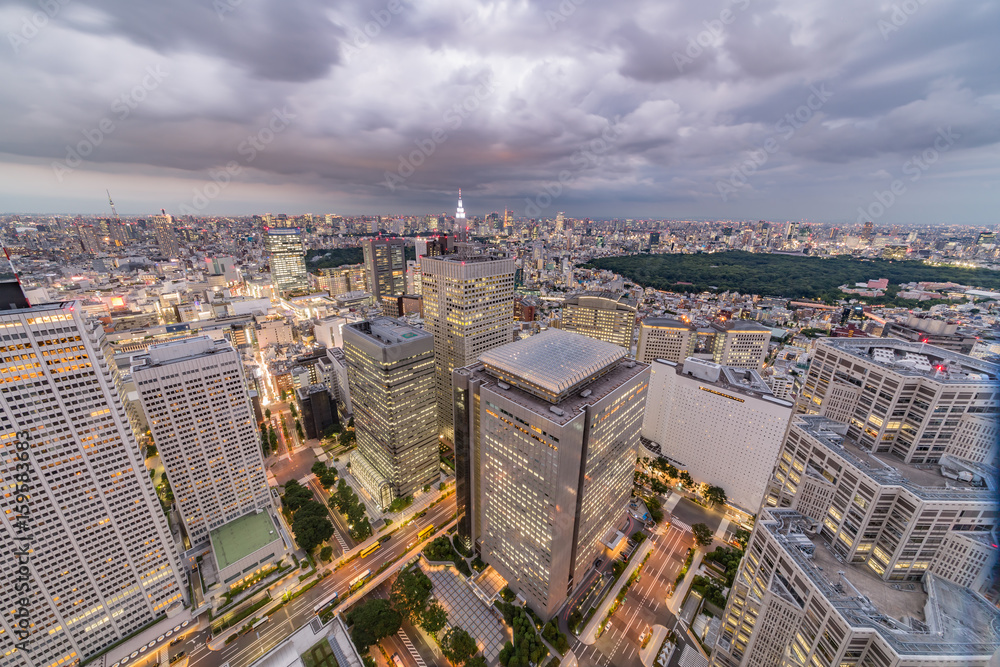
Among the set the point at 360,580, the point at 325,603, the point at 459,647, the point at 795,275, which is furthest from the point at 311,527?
the point at 795,275

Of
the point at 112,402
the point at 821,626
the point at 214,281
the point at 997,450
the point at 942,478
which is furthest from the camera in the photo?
the point at 214,281

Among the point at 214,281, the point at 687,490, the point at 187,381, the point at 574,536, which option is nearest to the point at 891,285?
the point at 687,490

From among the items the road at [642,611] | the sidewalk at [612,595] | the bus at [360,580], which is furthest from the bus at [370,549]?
the sidewalk at [612,595]

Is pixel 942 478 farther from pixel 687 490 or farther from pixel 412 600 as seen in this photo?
pixel 412 600

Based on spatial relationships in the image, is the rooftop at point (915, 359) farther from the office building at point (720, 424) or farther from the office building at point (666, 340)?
the office building at point (666, 340)

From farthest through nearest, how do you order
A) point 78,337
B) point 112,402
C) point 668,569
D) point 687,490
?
point 687,490 < point 668,569 < point 112,402 < point 78,337

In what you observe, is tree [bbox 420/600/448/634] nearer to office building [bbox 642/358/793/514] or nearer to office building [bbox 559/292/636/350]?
office building [bbox 642/358/793/514]
